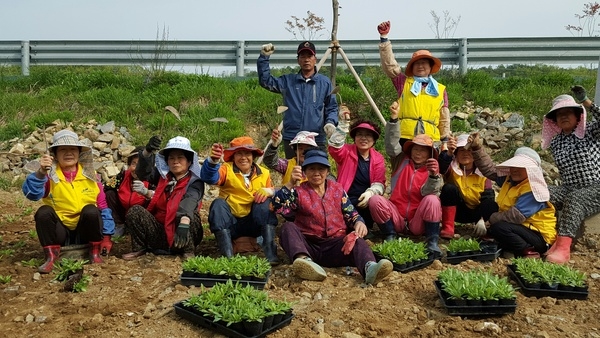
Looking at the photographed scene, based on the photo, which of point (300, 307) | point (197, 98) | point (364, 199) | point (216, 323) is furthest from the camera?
point (197, 98)

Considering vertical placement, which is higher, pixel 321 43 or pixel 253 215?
pixel 321 43

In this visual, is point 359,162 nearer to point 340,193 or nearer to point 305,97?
point 340,193

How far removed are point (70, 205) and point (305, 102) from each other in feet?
9.33

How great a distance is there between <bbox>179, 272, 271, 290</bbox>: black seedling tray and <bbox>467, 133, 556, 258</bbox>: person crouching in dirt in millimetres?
2411

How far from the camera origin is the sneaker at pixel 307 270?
4852 millimetres

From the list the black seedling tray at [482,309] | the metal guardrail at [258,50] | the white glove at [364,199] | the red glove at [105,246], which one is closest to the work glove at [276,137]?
the white glove at [364,199]

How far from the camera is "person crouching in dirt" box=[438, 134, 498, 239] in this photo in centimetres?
618

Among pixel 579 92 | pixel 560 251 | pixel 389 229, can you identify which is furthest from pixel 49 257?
pixel 579 92

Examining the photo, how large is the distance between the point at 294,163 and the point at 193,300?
2.45 m

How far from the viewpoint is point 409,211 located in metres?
6.11

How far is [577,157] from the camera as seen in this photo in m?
5.94

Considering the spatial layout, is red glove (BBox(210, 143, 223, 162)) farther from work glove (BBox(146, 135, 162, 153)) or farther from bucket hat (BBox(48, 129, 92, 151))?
bucket hat (BBox(48, 129, 92, 151))

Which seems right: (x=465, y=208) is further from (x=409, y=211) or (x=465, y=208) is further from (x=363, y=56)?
(x=363, y=56)

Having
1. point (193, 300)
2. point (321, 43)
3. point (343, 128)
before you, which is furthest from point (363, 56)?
point (193, 300)
